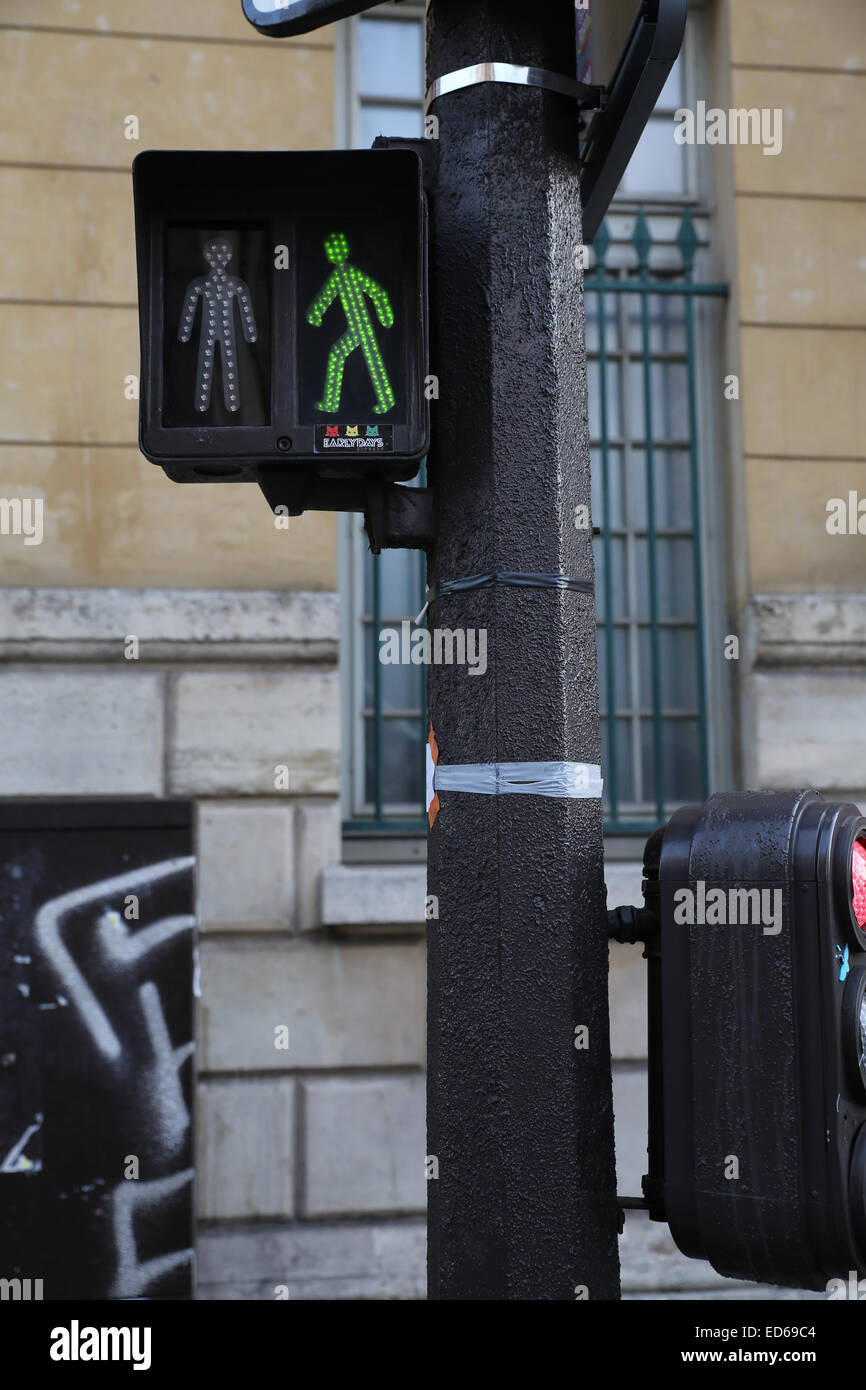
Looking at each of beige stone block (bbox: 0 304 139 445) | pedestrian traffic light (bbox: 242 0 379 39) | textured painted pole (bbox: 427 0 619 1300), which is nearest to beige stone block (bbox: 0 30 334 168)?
beige stone block (bbox: 0 304 139 445)

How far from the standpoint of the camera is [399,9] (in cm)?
611

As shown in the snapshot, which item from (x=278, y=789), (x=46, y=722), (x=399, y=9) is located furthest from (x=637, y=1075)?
(x=399, y=9)

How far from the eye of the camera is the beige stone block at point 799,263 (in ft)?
19.5

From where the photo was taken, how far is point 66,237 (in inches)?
220

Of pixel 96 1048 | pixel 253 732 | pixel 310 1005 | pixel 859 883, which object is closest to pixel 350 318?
pixel 859 883

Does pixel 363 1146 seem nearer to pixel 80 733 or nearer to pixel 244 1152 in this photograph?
pixel 244 1152

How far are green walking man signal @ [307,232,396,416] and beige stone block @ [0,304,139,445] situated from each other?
11.9 ft

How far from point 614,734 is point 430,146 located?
151 inches

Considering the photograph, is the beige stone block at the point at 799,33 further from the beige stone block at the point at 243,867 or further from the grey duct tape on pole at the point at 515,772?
the grey duct tape on pole at the point at 515,772

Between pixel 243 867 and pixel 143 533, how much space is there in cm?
142

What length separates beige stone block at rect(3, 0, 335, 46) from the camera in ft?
18.6

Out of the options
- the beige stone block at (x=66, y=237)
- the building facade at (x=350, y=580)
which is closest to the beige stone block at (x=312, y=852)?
the building facade at (x=350, y=580)

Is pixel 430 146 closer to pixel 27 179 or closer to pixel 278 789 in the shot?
pixel 278 789

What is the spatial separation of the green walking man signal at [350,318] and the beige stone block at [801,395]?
406cm
